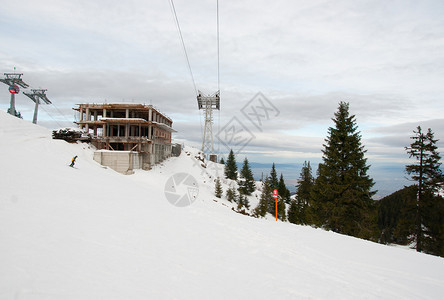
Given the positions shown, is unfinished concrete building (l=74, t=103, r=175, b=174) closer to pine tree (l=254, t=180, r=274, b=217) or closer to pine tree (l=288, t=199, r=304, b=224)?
pine tree (l=254, t=180, r=274, b=217)

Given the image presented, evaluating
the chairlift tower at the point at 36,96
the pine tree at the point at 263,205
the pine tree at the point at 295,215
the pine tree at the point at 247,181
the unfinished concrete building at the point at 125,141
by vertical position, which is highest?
the chairlift tower at the point at 36,96

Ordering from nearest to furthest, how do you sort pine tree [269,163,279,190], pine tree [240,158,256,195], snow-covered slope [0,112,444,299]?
snow-covered slope [0,112,444,299], pine tree [240,158,256,195], pine tree [269,163,279,190]

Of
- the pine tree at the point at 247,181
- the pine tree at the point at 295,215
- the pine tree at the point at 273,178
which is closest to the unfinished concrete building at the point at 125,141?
the pine tree at the point at 247,181

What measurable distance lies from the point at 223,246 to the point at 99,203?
550 centimetres

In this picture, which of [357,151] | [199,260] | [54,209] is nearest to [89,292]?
[199,260]

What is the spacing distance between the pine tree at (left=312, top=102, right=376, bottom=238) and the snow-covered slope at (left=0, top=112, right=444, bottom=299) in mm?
8471

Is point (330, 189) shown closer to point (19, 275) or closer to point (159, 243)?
point (159, 243)

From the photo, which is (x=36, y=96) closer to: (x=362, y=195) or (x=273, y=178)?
(x=362, y=195)

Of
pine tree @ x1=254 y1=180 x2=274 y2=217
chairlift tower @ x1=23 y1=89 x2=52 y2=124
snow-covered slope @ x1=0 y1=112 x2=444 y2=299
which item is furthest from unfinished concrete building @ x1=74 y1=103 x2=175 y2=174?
pine tree @ x1=254 y1=180 x2=274 y2=217

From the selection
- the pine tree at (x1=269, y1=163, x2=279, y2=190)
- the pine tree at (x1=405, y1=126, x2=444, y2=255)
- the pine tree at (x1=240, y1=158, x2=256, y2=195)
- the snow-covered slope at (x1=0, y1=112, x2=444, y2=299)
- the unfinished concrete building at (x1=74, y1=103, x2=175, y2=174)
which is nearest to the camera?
the snow-covered slope at (x1=0, y1=112, x2=444, y2=299)

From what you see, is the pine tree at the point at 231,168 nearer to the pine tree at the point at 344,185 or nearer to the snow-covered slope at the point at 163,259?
the pine tree at the point at 344,185

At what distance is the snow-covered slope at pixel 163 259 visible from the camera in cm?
338

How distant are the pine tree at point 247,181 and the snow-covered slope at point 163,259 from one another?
40.7 m

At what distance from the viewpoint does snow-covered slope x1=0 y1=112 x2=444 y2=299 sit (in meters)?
3.38
